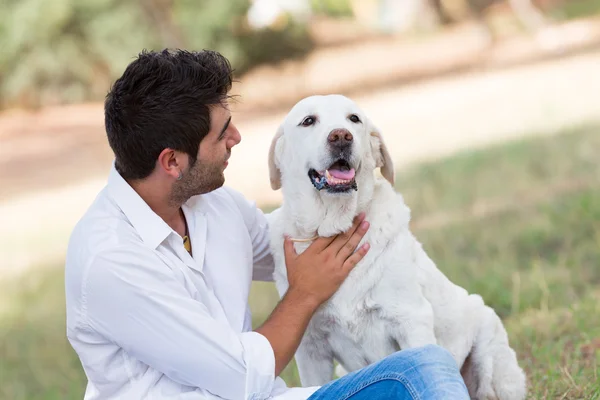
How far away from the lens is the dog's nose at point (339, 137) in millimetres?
3191

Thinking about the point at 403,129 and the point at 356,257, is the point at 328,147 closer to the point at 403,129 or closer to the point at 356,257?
the point at 356,257

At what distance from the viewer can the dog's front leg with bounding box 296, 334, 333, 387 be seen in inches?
133

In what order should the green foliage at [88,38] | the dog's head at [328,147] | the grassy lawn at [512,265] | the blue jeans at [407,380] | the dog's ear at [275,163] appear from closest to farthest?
the blue jeans at [407,380] → the dog's head at [328,147] → the dog's ear at [275,163] → the grassy lawn at [512,265] → the green foliage at [88,38]

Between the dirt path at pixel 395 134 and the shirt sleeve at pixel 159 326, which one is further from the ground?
the shirt sleeve at pixel 159 326

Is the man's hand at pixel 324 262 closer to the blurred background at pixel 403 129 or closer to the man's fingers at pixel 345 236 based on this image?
the man's fingers at pixel 345 236

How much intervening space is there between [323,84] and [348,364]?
14.2 m

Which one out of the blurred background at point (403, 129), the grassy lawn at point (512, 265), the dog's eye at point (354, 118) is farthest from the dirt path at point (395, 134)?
the dog's eye at point (354, 118)

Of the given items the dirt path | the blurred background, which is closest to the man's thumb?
the blurred background

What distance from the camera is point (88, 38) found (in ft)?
55.4

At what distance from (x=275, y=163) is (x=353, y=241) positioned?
0.49 meters

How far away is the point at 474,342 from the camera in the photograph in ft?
11.8

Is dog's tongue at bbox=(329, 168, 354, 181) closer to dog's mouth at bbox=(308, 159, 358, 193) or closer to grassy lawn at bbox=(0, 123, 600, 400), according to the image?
dog's mouth at bbox=(308, 159, 358, 193)

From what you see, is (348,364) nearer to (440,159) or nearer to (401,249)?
(401,249)

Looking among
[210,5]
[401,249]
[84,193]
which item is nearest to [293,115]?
[401,249]
